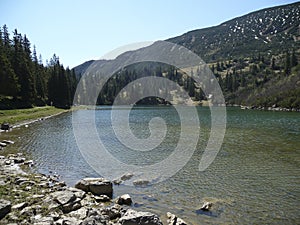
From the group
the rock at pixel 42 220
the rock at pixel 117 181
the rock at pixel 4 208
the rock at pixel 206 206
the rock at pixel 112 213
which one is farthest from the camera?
the rock at pixel 117 181

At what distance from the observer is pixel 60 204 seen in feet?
39.7

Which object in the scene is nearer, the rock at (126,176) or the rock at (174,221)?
the rock at (174,221)

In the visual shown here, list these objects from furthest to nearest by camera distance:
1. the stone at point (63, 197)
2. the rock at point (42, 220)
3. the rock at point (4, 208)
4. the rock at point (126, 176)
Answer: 1. the rock at point (126, 176)
2. the stone at point (63, 197)
3. the rock at point (4, 208)
4. the rock at point (42, 220)

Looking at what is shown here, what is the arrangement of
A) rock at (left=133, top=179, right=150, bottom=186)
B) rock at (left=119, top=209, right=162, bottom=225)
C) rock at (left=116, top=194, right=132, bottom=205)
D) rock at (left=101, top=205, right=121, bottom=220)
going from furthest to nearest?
rock at (left=133, top=179, right=150, bottom=186), rock at (left=116, top=194, right=132, bottom=205), rock at (left=101, top=205, right=121, bottom=220), rock at (left=119, top=209, right=162, bottom=225)

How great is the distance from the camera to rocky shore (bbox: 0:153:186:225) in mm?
10211

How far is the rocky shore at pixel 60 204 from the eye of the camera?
10211 millimetres

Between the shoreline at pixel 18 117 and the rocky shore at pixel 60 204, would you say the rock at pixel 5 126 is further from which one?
the rocky shore at pixel 60 204

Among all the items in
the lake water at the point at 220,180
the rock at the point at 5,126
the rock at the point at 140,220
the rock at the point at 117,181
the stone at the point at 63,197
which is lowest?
the lake water at the point at 220,180

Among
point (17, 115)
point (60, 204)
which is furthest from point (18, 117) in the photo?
point (60, 204)

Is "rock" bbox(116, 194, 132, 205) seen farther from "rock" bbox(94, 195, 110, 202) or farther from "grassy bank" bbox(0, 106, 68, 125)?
"grassy bank" bbox(0, 106, 68, 125)

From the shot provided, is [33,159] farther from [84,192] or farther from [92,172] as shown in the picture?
[84,192]

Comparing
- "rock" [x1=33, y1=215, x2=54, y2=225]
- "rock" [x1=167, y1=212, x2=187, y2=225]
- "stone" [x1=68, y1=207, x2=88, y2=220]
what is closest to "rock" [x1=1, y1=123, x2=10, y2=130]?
"stone" [x1=68, y1=207, x2=88, y2=220]

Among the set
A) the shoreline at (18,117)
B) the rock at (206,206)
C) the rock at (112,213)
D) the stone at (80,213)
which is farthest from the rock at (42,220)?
the shoreline at (18,117)

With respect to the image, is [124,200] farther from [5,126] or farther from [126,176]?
[5,126]
